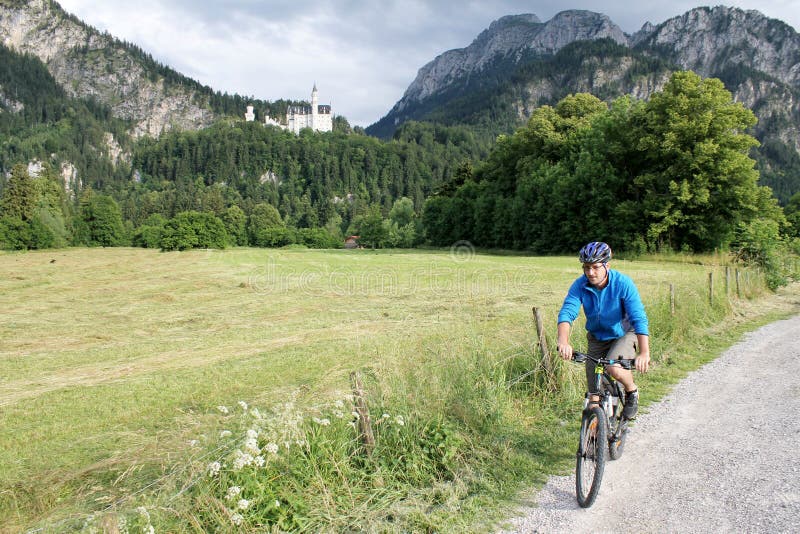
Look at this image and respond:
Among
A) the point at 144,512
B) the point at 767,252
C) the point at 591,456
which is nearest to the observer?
the point at 144,512

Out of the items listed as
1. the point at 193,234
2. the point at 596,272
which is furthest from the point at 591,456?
the point at 193,234

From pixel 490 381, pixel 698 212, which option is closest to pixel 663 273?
pixel 698 212

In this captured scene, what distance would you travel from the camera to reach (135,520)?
361cm

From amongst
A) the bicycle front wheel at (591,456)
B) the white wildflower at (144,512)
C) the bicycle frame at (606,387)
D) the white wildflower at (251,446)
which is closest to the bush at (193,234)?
the white wildflower at (251,446)

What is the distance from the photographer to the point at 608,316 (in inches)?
199

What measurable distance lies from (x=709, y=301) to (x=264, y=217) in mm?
130630

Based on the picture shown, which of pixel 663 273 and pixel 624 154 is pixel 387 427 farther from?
pixel 624 154

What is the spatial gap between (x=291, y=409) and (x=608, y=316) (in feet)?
10.8

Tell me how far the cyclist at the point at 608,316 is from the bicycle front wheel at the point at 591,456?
0.89ft

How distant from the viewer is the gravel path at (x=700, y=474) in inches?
170

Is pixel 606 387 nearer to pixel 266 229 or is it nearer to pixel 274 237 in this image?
pixel 274 237

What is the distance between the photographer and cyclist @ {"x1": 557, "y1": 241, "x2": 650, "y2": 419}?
4.82 metres

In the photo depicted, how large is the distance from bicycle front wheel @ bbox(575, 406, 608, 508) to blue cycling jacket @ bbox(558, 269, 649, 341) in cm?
87

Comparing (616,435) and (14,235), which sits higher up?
(14,235)
